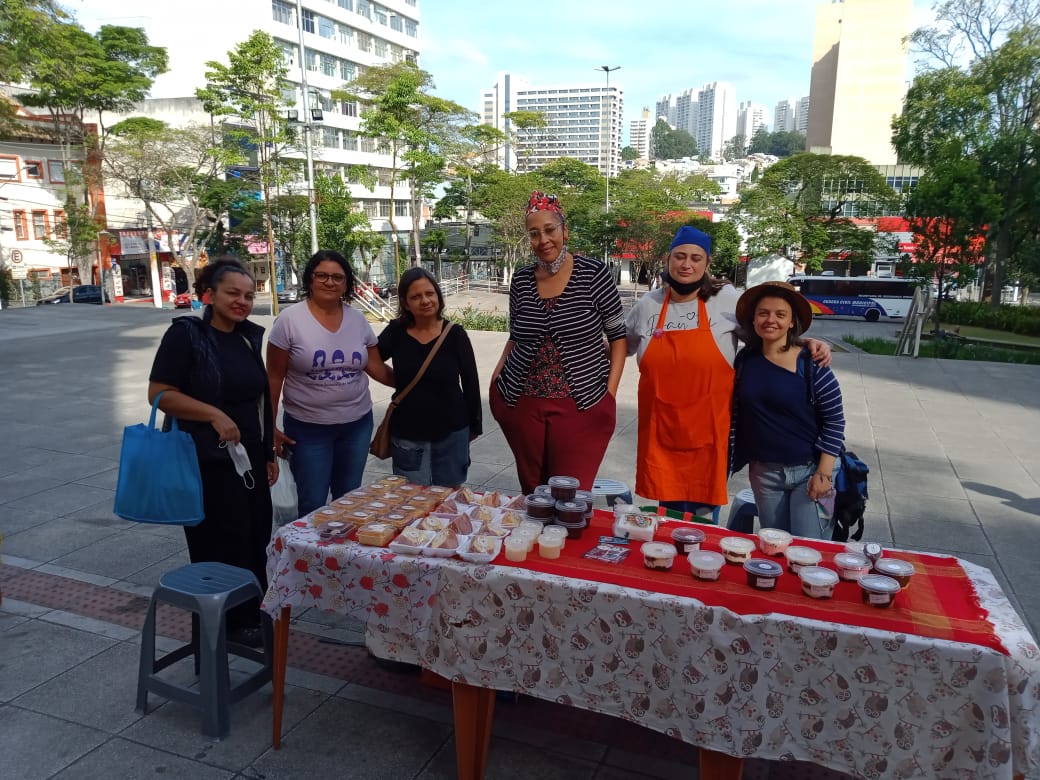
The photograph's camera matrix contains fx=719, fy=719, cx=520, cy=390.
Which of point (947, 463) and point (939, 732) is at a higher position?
point (939, 732)

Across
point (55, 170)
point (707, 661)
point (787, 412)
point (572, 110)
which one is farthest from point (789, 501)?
point (572, 110)

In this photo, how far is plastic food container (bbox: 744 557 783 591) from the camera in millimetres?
2193

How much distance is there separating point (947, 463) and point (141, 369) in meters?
11.4

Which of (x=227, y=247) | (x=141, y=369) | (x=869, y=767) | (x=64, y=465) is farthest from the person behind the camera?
(x=227, y=247)

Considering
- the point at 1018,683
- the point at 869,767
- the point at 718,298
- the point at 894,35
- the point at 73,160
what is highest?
the point at 894,35

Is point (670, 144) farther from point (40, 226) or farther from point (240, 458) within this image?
point (240, 458)

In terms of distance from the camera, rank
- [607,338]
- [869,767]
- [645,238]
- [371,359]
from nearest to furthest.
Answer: [869,767] → [607,338] → [371,359] → [645,238]

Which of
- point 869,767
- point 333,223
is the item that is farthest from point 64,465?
point 333,223

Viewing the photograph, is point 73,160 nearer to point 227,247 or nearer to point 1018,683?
point 227,247

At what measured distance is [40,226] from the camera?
116ft

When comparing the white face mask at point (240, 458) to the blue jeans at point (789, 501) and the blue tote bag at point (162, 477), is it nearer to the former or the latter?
the blue tote bag at point (162, 477)

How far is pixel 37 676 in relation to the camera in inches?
128

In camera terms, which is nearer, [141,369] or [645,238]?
[141,369]

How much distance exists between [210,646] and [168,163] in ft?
121
